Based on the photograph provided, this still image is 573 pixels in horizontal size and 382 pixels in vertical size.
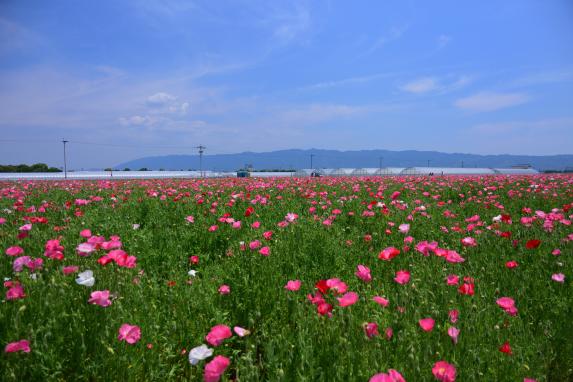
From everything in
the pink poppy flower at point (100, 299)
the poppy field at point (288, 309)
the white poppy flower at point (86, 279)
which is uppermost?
the white poppy flower at point (86, 279)

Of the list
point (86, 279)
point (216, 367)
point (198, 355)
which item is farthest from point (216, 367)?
point (86, 279)

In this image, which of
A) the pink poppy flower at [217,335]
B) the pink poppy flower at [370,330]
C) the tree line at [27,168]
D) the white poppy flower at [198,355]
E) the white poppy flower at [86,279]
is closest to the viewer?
the white poppy flower at [198,355]

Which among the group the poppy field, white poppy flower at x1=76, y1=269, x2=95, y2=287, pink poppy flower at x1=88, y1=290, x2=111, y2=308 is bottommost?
the poppy field

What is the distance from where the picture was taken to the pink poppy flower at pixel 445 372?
130 centimetres

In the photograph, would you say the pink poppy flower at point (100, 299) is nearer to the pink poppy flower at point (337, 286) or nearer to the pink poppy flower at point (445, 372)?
the pink poppy flower at point (337, 286)

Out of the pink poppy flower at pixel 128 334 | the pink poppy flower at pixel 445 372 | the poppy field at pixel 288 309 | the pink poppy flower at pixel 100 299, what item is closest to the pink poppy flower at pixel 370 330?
the poppy field at pixel 288 309

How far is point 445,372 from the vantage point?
132 cm

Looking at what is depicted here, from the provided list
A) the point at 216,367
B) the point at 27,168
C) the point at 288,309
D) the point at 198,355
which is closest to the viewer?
the point at 216,367

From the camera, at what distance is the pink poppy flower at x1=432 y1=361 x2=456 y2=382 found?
1299 mm

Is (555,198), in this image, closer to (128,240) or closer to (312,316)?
(312,316)

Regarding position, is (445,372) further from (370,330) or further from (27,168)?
(27,168)

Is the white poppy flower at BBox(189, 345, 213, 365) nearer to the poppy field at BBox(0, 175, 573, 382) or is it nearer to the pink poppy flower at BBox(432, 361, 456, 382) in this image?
the poppy field at BBox(0, 175, 573, 382)

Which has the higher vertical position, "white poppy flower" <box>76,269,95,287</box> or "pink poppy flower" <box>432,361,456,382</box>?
"white poppy flower" <box>76,269,95,287</box>

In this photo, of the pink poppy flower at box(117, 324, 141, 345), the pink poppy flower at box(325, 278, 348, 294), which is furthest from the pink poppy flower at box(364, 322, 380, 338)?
the pink poppy flower at box(117, 324, 141, 345)
